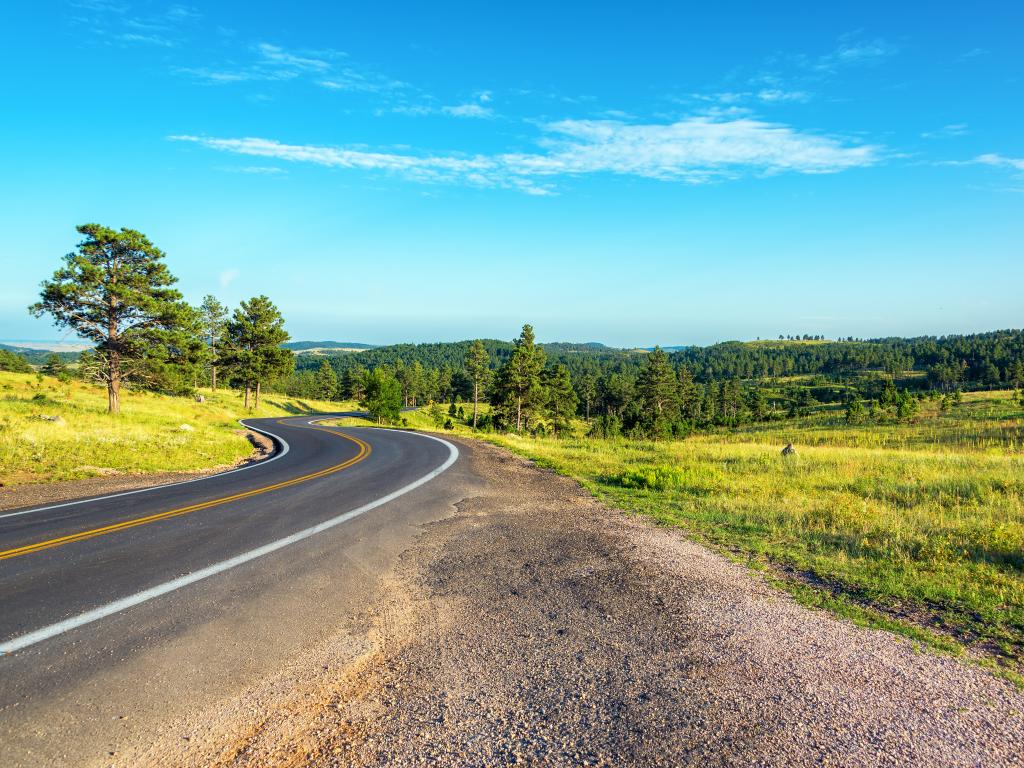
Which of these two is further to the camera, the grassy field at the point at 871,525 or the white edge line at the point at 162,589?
the grassy field at the point at 871,525

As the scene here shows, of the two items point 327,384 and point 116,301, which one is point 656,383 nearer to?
point 116,301

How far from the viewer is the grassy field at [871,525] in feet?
18.7

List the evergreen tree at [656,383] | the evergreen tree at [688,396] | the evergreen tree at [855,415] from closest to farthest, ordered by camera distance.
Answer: the evergreen tree at [855,415] < the evergreen tree at [656,383] < the evergreen tree at [688,396]

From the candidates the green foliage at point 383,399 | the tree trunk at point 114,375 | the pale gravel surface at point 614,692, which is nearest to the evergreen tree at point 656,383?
the green foliage at point 383,399

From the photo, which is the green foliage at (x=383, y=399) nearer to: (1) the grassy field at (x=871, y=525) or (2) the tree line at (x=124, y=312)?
(2) the tree line at (x=124, y=312)

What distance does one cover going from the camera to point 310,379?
139m

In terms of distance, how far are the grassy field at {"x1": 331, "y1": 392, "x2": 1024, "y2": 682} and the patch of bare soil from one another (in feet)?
38.5

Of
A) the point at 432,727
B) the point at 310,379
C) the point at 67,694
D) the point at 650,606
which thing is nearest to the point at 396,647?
the point at 432,727

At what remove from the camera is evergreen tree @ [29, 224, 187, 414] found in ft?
82.2

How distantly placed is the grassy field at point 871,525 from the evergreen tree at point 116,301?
71.4 ft

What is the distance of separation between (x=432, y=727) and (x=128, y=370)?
31.4 metres

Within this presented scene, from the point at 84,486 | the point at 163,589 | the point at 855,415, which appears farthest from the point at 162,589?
the point at 855,415

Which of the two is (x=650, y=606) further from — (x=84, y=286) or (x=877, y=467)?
(x=84, y=286)

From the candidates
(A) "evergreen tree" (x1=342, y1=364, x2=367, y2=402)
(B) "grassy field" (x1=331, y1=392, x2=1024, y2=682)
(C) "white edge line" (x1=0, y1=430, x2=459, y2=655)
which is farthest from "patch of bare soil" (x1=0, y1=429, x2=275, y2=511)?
(A) "evergreen tree" (x1=342, y1=364, x2=367, y2=402)
